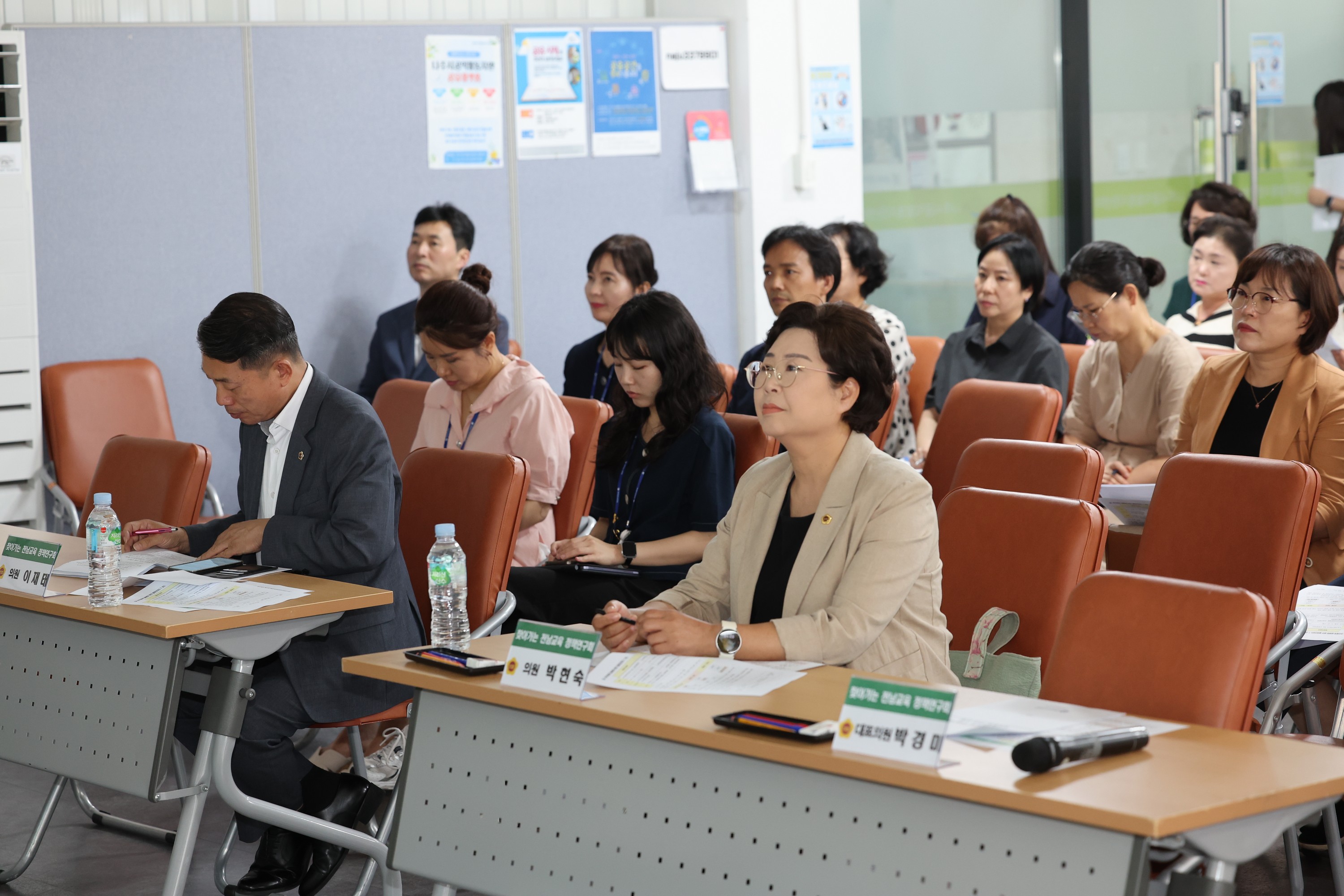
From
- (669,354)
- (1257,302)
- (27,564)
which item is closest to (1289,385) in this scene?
(1257,302)

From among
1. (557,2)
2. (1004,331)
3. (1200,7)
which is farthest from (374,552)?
(1200,7)

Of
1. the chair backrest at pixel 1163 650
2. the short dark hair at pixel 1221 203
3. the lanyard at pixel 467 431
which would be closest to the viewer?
the chair backrest at pixel 1163 650

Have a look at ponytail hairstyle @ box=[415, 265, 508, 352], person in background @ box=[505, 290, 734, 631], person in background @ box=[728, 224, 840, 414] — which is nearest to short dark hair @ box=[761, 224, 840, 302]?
person in background @ box=[728, 224, 840, 414]

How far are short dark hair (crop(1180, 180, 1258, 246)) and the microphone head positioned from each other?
5.12 meters

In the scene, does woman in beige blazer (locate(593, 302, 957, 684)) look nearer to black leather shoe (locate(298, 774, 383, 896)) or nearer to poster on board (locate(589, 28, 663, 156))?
black leather shoe (locate(298, 774, 383, 896))

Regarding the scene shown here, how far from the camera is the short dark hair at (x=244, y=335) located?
3074 mm

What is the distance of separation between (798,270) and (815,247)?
0.33 ft

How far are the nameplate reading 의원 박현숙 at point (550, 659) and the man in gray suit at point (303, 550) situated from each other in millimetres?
827

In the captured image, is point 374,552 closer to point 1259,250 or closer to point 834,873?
point 834,873

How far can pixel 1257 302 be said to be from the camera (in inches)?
148

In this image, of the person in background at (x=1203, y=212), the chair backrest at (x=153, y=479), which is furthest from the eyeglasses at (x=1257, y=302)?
the chair backrest at (x=153, y=479)

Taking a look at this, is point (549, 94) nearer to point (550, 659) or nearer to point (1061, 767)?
point (550, 659)

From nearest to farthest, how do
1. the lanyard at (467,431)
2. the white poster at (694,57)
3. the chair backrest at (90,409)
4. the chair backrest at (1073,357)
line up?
the lanyard at (467,431), the chair backrest at (1073,357), the chair backrest at (90,409), the white poster at (694,57)

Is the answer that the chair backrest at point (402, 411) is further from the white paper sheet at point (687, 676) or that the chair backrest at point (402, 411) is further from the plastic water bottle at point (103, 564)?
the white paper sheet at point (687, 676)
